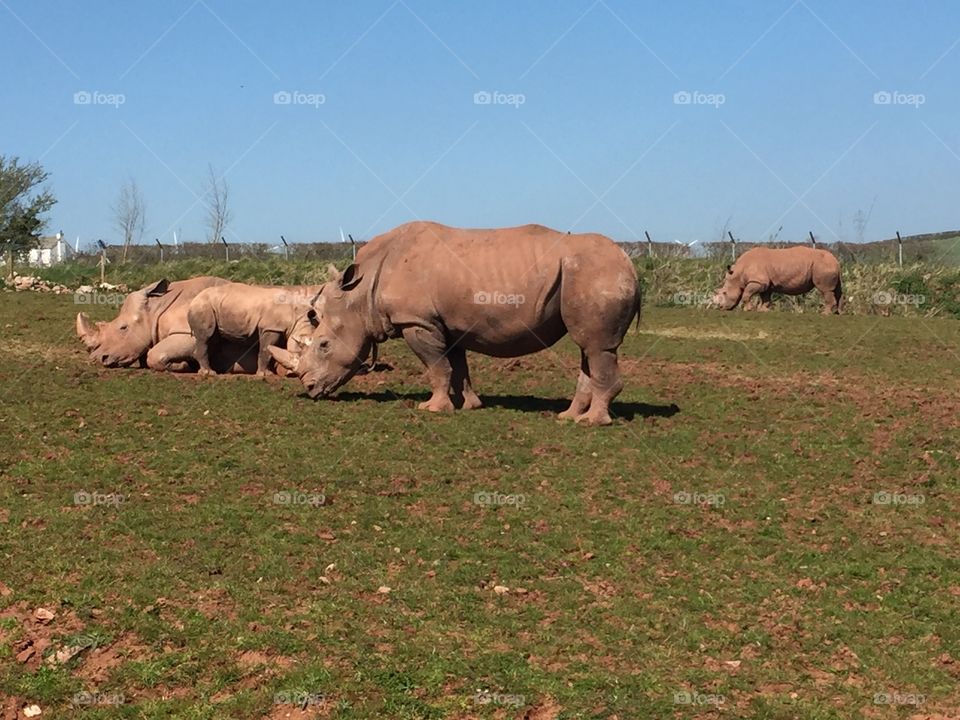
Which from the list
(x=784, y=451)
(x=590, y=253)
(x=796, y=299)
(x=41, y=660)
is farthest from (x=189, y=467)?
(x=796, y=299)

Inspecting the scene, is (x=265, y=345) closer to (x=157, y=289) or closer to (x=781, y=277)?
(x=157, y=289)

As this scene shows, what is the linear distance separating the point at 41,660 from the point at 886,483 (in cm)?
827

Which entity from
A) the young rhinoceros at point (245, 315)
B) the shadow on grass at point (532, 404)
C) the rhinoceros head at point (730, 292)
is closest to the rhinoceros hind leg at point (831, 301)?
the rhinoceros head at point (730, 292)

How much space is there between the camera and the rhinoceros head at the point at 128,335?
60.6ft

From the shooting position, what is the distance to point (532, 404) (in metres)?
16.1

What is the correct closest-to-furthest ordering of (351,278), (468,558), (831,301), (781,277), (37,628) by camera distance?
(37,628)
(468,558)
(351,278)
(831,301)
(781,277)

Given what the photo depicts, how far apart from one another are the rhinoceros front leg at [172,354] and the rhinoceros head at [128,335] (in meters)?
0.44

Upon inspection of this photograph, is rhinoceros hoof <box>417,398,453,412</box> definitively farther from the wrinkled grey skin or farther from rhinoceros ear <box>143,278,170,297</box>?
rhinoceros ear <box>143,278,170,297</box>

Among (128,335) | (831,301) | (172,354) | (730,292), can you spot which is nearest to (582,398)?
(172,354)

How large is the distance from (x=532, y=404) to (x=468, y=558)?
6895mm

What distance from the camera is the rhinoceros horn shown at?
19.0 metres

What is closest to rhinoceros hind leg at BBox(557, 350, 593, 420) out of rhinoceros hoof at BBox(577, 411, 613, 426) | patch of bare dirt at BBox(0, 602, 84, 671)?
rhinoceros hoof at BBox(577, 411, 613, 426)

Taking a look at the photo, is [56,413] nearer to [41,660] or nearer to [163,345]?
[163,345]

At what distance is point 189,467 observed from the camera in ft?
38.1
